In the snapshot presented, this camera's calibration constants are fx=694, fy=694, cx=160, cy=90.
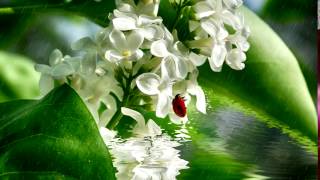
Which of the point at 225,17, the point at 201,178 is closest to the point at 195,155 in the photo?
the point at 201,178

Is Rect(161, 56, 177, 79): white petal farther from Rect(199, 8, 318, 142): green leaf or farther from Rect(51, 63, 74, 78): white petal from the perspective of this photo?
Rect(199, 8, 318, 142): green leaf

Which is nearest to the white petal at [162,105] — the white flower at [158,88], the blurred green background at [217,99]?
the white flower at [158,88]

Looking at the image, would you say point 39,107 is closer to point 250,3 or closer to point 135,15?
point 135,15

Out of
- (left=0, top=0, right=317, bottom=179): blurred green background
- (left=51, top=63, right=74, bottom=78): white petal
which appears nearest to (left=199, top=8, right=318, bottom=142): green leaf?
(left=0, top=0, right=317, bottom=179): blurred green background

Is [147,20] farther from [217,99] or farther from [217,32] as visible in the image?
[217,99]

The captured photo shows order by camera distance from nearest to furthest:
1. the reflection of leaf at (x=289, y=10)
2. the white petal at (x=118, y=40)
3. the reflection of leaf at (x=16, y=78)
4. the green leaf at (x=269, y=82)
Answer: the white petal at (x=118, y=40) → the reflection of leaf at (x=16, y=78) → the green leaf at (x=269, y=82) → the reflection of leaf at (x=289, y=10)

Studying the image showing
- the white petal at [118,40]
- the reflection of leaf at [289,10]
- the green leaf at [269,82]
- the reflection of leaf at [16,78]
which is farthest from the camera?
the reflection of leaf at [289,10]

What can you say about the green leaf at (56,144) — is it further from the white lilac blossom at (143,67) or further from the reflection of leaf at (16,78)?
the reflection of leaf at (16,78)

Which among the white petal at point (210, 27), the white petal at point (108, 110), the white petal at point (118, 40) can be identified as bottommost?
the white petal at point (108, 110)
